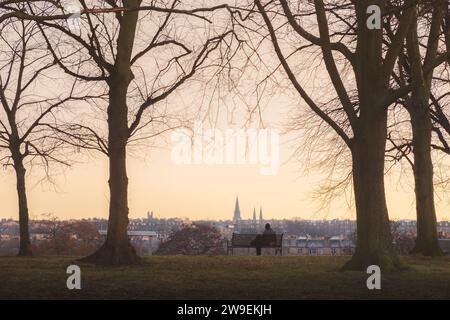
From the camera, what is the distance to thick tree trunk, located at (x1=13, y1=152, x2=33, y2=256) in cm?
2634

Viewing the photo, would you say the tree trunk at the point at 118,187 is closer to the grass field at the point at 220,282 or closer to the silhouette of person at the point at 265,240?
the grass field at the point at 220,282

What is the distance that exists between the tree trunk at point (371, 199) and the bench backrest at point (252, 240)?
9245mm

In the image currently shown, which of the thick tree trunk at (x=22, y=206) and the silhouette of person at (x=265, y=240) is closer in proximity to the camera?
the silhouette of person at (x=265, y=240)

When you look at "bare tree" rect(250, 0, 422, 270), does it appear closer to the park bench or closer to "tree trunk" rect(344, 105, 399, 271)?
"tree trunk" rect(344, 105, 399, 271)

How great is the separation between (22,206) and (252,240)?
28.2ft

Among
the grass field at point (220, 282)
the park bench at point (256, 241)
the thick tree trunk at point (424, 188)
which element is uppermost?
the thick tree trunk at point (424, 188)

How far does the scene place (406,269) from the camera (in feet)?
55.4

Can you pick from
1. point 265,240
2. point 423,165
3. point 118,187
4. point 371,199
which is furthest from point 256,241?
point 371,199

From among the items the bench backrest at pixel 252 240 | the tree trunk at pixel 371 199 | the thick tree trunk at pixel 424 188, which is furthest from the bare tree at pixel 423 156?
the tree trunk at pixel 371 199

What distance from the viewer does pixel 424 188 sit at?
24.2m

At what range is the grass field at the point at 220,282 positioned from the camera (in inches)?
483

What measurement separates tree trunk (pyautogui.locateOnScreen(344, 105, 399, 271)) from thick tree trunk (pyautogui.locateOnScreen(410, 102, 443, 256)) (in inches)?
299

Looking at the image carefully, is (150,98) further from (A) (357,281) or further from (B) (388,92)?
(A) (357,281)
